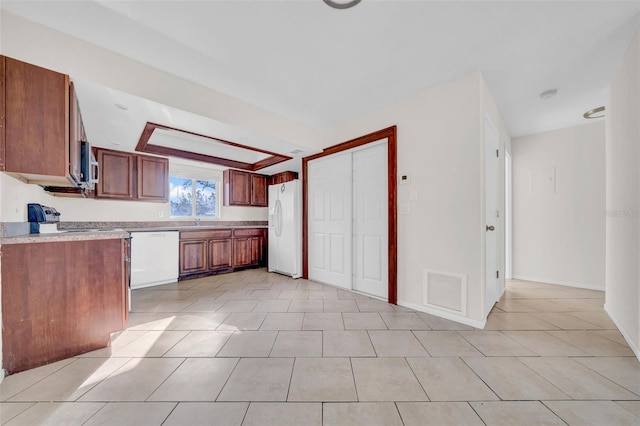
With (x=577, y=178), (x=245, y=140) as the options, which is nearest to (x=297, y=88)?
(x=245, y=140)

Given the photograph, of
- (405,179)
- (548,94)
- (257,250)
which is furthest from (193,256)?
(548,94)

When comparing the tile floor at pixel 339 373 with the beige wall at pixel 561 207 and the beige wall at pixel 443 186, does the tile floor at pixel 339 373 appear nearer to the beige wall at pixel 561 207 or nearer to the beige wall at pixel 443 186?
the beige wall at pixel 443 186

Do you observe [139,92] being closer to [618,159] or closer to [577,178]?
[618,159]

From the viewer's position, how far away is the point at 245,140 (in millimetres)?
3412

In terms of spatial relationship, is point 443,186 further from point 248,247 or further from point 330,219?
point 248,247

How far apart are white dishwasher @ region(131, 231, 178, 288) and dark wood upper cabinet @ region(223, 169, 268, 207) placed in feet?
4.78

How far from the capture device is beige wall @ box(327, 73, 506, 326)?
94.0 inches

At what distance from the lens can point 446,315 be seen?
8.45 ft

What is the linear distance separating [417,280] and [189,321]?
2.44m

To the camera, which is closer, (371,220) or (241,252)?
(371,220)

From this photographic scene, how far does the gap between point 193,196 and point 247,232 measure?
1.30 meters

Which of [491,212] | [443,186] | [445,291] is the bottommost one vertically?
[445,291]

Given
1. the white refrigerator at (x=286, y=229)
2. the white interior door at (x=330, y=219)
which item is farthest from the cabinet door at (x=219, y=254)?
the white interior door at (x=330, y=219)

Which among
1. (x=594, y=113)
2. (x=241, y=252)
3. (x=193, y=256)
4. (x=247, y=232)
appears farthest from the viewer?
(x=247, y=232)
